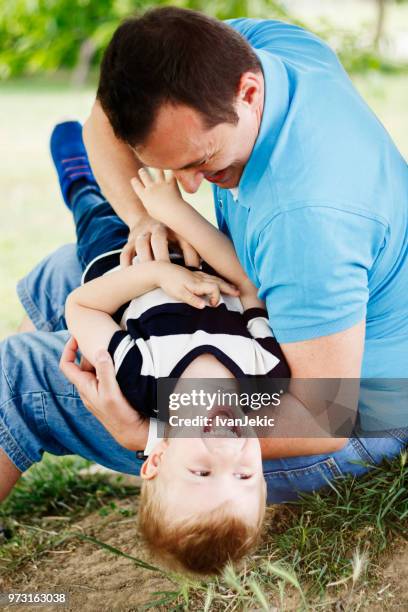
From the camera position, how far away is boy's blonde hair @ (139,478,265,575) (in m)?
2.09

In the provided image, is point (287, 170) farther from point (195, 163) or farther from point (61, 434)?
point (61, 434)

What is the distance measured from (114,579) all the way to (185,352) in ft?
2.58

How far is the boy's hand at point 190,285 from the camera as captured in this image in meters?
2.38

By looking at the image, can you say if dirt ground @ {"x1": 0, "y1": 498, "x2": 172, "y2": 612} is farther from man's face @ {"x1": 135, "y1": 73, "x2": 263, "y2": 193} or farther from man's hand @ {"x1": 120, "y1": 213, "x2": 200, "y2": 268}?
man's face @ {"x1": 135, "y1": 73, "x2": 263, "y2": 193}

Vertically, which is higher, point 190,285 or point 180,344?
point 190,285

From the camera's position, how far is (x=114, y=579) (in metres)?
2.53

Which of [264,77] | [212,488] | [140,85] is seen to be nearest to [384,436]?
[212,488]

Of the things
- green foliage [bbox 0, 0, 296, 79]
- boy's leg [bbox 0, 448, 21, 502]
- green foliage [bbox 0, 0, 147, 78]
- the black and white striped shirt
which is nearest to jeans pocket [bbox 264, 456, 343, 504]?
the black and white striped shirt

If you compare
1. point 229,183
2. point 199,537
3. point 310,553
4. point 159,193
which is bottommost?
point 310,553

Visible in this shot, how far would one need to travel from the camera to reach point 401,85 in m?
11.5

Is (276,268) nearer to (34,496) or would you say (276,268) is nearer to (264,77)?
(264,77)

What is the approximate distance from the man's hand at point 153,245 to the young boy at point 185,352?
0.16 ft

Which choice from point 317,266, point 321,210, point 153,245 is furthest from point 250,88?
point 153,245

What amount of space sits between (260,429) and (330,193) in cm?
72
